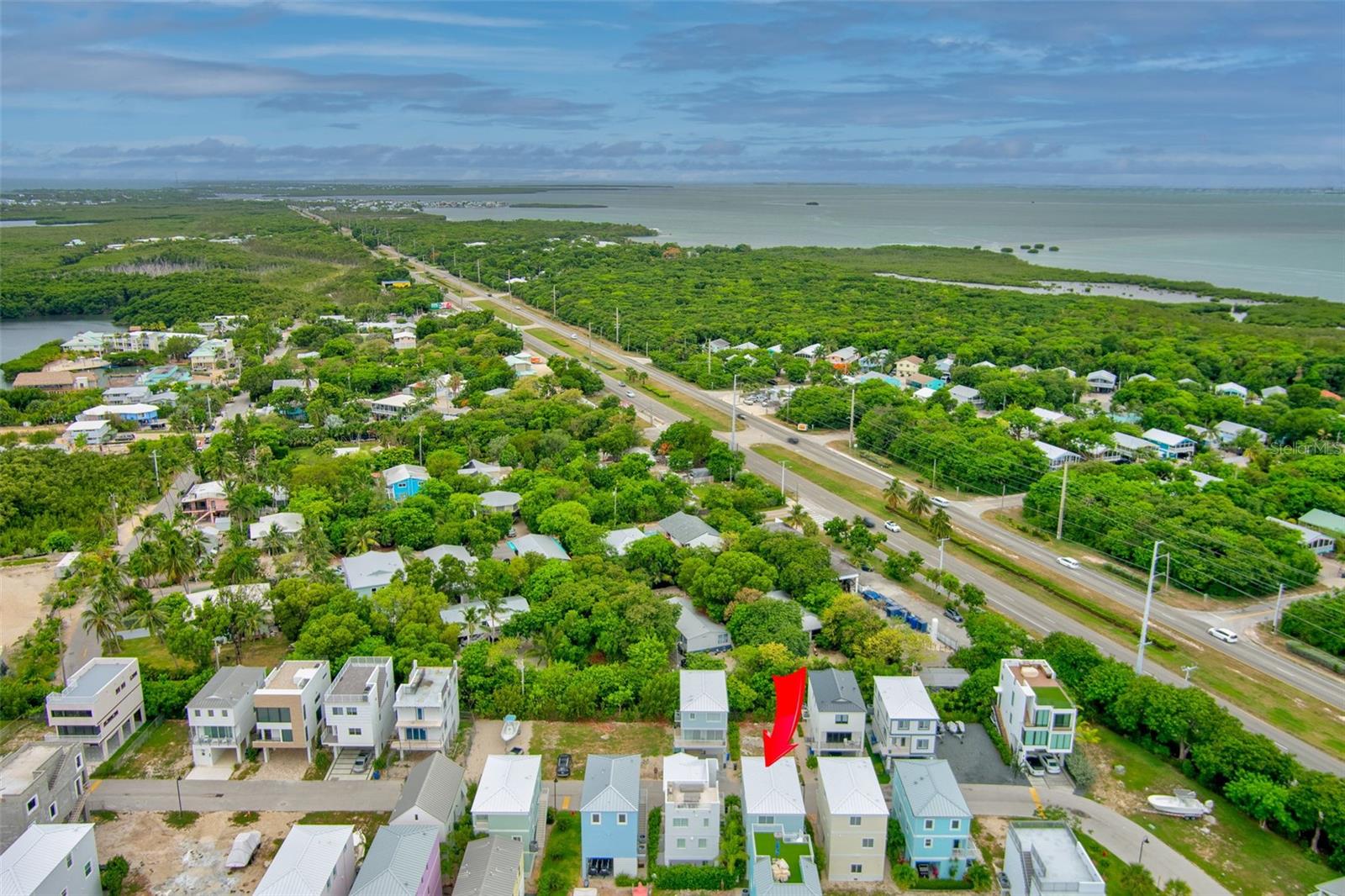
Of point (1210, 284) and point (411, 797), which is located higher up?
point (1210, 284)

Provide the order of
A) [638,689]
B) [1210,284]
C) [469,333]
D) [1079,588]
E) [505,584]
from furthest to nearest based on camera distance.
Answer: [1210,284] < [469,333] < [1079,588] < [505,584] < [638,689]

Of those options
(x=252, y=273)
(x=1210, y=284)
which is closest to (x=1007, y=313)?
(x=1210, y=284)

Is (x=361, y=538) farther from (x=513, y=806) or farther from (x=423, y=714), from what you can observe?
(x=513, y=806)

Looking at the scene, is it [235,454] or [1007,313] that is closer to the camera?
[235,454]

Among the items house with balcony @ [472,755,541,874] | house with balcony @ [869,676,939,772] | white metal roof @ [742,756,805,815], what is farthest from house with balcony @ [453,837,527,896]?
house with balcony @ [869,676,939,772]

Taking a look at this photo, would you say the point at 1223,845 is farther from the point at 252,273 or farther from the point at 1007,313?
the point at 252,273

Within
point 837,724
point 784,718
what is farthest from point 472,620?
point 837,724

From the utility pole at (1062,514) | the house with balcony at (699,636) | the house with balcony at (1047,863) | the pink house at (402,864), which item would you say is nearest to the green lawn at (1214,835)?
the house with balcony at (1047,863)

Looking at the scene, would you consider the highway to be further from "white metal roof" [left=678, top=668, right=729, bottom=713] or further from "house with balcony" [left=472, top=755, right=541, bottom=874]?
"house with balcony" [left=472, top=755, right=541, bottom=874]
